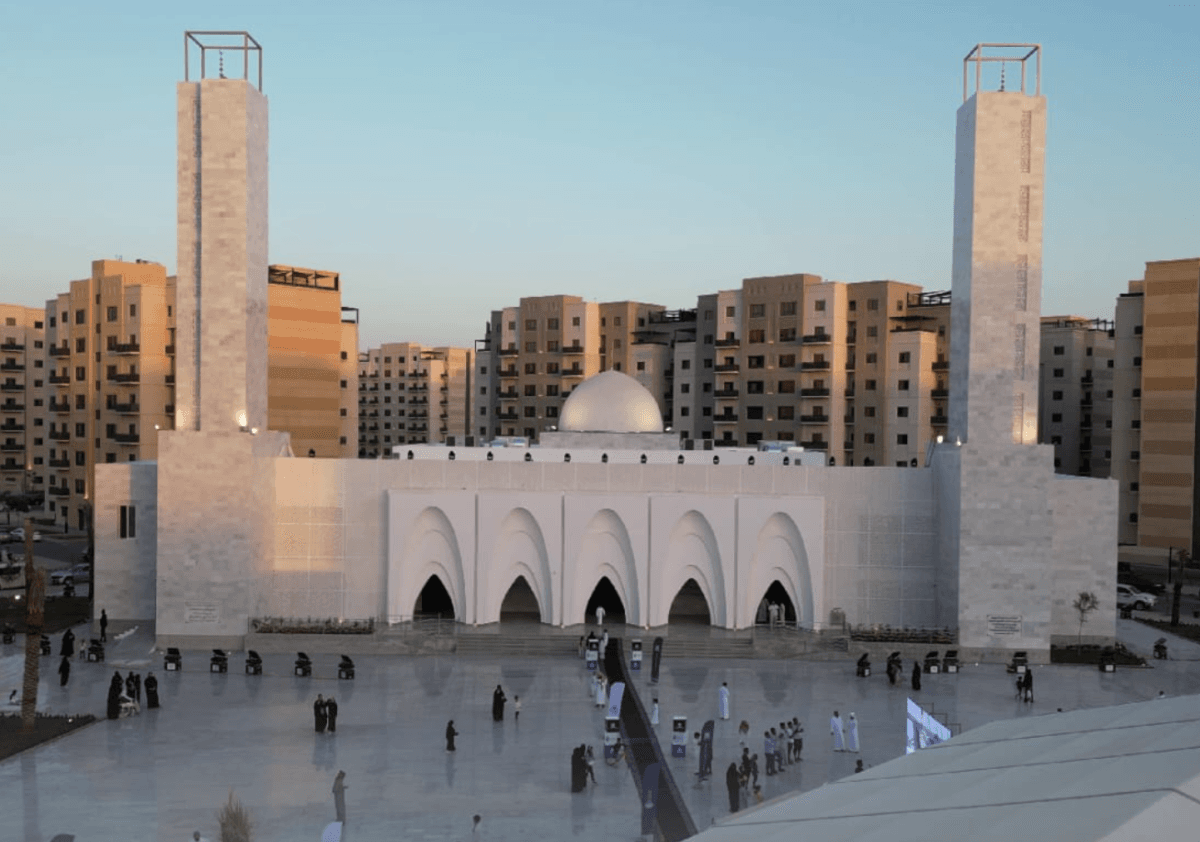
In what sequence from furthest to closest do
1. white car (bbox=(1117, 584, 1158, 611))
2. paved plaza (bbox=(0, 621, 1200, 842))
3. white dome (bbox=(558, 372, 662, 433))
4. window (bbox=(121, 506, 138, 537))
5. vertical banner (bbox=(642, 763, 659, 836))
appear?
white car (bbox=(1117, 584, 1158, 611))
white dome (bbox=(558, 372, 662, 433))
window (bbox=(121, 506, 138, 537))
paved plaza (bbox=(0, 621, 1200, 842))
vertical banner (bbox=(642, 763, 659, 836))

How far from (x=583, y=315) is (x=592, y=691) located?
56.5 m

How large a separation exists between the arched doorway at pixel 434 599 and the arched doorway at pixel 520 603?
1.98 m

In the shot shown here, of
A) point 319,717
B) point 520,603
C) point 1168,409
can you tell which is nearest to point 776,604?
point 520,603

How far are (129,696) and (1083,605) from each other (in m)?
27.8

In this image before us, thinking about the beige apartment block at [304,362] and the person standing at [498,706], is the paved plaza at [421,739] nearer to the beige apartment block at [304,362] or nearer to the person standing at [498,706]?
the person standing at [498,706]

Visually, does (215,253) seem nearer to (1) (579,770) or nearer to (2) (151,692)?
(2) (151,692)

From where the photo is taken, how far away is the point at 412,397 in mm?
132375

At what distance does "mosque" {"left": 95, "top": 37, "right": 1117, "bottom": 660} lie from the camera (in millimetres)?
36312

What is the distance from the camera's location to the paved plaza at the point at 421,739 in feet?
66.7

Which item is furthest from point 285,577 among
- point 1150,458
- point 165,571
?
point 1150,458

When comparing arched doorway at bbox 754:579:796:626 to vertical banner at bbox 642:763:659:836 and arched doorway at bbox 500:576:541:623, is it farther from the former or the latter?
vertical banner at bbox 642:763:659:836

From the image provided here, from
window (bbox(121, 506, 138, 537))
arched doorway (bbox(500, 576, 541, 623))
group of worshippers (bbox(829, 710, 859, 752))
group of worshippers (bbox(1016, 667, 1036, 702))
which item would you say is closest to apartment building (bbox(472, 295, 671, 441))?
Result: arched doorway (bbox(500, 576, 541, 623))

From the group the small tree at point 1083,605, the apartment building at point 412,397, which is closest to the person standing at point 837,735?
the small tree at point 1083,605

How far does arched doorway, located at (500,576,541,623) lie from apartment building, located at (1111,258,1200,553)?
37.8 metres
